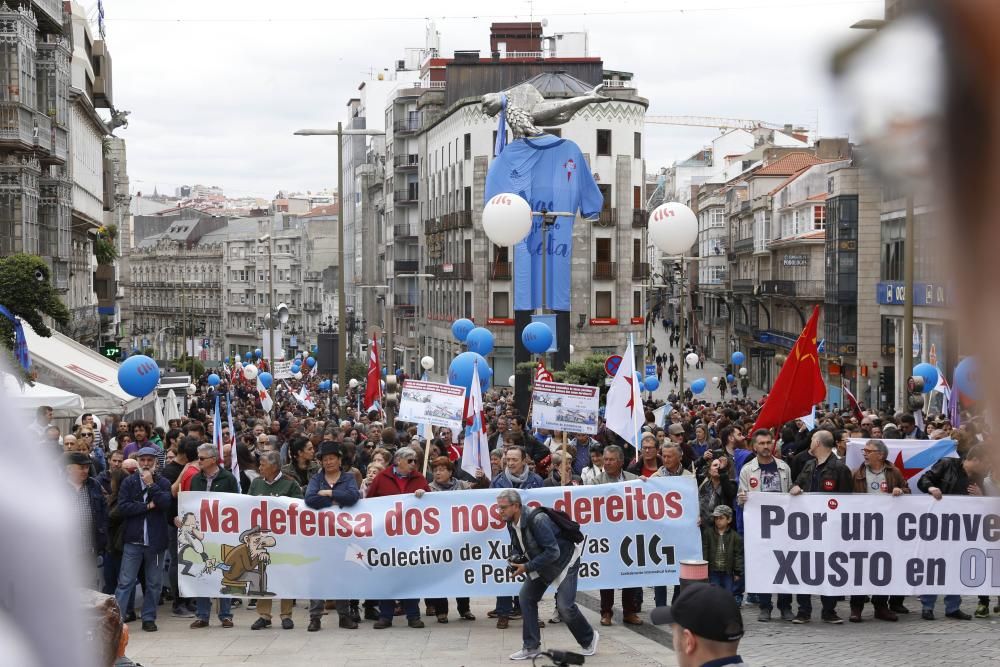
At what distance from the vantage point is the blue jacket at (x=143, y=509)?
1112cm

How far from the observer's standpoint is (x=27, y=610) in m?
0.85

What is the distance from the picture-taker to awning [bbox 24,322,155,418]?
23.5 m

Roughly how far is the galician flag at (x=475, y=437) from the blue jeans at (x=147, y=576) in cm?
438

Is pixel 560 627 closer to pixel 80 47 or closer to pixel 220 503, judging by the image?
pixel 220 503

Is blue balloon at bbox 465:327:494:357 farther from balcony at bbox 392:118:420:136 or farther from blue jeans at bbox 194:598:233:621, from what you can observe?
balcony at bbox 392:118:420:136

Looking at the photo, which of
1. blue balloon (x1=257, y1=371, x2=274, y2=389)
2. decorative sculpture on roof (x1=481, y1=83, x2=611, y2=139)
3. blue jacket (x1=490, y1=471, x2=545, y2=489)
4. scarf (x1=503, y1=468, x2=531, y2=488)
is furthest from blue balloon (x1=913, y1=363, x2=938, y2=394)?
blue balloon (x1=257, y1=371, x2=274, y2=389)

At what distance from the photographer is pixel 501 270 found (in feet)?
233

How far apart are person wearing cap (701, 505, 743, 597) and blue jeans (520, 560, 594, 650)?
5.63ft

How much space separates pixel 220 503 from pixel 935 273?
1097cm

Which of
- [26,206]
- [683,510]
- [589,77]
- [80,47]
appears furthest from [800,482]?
[589,77]

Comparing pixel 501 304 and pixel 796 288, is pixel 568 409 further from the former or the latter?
pixel 796 288

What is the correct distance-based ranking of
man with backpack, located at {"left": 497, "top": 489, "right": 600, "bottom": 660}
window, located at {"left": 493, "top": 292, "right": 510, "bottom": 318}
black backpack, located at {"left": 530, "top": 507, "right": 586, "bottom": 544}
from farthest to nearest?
window, located at {"left": 493, "top": 292, "right": 510, "bottom": 318}
black backpack, located at {"left": 530, "top": 507, "right": 586, "bottom": 544}
man with backpack, located at {"left": 497, "top": 489, "right": 600, "bottom": 660}

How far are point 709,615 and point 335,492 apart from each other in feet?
23.9

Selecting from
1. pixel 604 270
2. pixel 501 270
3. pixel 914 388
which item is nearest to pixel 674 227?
pixel 914 388
